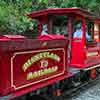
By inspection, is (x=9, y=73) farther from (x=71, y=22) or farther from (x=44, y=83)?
(x=71, y=22)

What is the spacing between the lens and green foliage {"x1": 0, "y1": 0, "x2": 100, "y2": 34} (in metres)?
12.0

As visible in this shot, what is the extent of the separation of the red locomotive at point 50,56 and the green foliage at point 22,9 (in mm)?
2893

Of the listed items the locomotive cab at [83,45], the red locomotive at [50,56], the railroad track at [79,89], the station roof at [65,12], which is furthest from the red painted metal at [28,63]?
the locomotive cab at [83,45]

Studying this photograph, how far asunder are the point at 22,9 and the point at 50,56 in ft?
27.3

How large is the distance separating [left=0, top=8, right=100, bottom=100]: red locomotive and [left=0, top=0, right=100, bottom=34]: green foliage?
2893 millimetres

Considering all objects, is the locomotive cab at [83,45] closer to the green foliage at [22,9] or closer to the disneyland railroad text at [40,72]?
the disneyland railroad text at [40,72]

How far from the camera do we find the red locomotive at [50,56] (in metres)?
5.00

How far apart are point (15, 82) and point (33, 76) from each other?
629mm

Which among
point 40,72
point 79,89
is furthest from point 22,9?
point 40,72

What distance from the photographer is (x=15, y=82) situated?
5176 mm

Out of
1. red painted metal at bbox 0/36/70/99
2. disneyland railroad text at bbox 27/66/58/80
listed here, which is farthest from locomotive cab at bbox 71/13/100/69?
disneyland railroad text at bbox 27/66/58/80

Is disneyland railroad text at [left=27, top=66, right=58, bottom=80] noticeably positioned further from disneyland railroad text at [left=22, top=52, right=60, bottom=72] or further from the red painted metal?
disneyland railroad text at [left=22, top=52, right=60, bottom=72]

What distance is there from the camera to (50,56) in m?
6.37

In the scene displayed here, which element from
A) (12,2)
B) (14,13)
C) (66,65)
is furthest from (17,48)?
(12,2)
